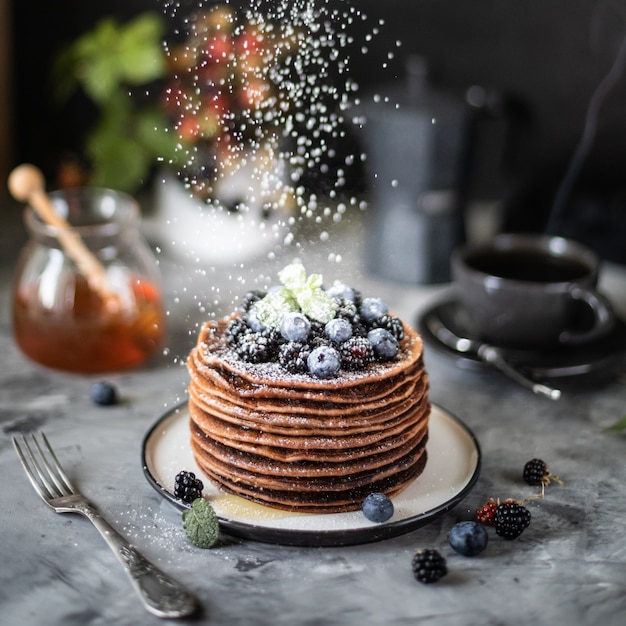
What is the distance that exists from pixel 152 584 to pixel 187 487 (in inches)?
5.6

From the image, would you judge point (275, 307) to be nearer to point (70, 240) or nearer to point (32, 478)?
point (32, 478)

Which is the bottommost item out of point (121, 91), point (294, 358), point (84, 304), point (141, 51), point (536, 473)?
point (536, 473)

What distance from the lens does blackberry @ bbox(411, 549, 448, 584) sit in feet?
3.28

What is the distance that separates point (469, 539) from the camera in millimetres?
1053

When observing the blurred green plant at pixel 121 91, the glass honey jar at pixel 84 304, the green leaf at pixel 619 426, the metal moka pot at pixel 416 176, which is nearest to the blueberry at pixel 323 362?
the green leaf at pixel 619 426

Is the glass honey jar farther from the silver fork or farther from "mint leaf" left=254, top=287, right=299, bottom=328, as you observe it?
"mint leaf" left=254, top=287, right=299, bottom=328

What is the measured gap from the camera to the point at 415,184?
1.95 m

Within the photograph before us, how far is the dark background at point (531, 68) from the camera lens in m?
2.21

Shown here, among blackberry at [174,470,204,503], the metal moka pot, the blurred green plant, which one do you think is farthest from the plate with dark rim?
the blurred green plant

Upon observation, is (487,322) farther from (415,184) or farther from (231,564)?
(231,564)

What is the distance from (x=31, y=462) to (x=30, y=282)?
1.40ft

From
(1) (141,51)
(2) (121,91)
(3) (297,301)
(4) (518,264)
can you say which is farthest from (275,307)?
(2) (121,91)

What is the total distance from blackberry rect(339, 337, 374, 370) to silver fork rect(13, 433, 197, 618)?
1.09ft

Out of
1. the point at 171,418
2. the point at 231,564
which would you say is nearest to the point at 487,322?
the point at 171,418
